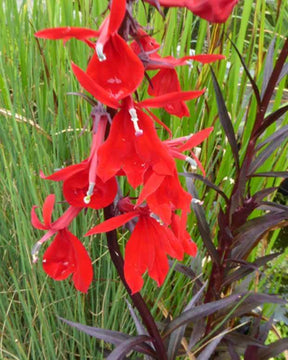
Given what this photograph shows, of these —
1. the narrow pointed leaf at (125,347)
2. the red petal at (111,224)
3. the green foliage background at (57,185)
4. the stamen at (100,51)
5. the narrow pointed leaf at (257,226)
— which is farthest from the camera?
the green foliage background at (57,185)

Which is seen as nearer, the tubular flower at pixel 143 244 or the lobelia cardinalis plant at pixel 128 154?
the lobelia cardinalis plant at pixel 128 154

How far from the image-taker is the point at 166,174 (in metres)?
0.51

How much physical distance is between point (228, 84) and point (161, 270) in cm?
75

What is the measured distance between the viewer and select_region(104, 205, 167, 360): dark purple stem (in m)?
0.62

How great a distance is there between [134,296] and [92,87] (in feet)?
1.02

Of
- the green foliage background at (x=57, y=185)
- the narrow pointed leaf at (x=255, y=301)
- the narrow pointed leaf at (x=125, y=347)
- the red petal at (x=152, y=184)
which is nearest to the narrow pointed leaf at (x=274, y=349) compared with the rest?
the narrow pointed leaf at (x=255, y=301)

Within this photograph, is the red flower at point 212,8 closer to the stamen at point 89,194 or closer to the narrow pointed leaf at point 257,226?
the stamen at point 89,194

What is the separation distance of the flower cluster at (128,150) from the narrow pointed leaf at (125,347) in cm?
12

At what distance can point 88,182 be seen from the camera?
539 mm

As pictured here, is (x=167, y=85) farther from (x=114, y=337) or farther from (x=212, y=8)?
(x=114, y=337)

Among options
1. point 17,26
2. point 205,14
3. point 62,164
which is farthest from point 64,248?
point 17,26

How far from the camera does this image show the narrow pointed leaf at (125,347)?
0.69m

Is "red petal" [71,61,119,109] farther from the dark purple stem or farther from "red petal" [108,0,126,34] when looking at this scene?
the dark purple stem

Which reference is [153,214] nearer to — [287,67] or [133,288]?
[133,288]
